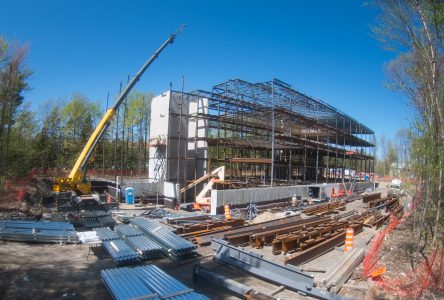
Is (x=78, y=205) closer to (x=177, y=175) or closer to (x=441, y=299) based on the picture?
(x=177, y=175)

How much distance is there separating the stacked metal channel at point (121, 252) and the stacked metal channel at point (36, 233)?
2498mm

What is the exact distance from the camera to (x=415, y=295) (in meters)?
7.63

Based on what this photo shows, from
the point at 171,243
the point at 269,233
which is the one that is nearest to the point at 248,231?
the point at 269,233

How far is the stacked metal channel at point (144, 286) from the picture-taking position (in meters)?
6.12

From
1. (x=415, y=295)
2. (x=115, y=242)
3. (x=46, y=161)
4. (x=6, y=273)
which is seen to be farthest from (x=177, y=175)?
(x=46, y=161)

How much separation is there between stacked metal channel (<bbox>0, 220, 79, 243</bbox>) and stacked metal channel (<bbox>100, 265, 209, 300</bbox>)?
5616 millimetres

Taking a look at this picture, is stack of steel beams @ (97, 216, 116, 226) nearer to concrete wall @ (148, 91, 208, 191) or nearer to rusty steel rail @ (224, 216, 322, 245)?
rusty steel rail @ (224, 216, 322, 245)

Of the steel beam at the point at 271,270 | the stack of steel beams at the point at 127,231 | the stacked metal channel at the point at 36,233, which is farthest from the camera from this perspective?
the stack of steel beams at the point at 127,231

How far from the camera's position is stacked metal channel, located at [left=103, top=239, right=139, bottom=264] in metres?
9.28

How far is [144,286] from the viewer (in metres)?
6.56

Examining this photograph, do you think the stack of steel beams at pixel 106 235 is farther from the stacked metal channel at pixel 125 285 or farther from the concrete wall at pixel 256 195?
the concrete wall at pixel 256 195

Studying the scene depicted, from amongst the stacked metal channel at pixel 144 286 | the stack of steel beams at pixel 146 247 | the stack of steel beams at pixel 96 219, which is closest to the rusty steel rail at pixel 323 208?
the stack of steel beams at pixel 146 247

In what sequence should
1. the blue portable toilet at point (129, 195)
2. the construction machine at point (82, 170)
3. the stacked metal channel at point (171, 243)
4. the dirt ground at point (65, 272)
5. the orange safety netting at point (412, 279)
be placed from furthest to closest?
the blue portable toilet at point (129, 195) < the construction machine at point (82, 170) < the stacked metal channel at point (171, 243) < the orange safety netting at point (412, 279) < the dirt ground at point (65, 272)

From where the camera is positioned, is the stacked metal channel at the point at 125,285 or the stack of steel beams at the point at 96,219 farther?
the stack of steel beams at the point at 96,219
